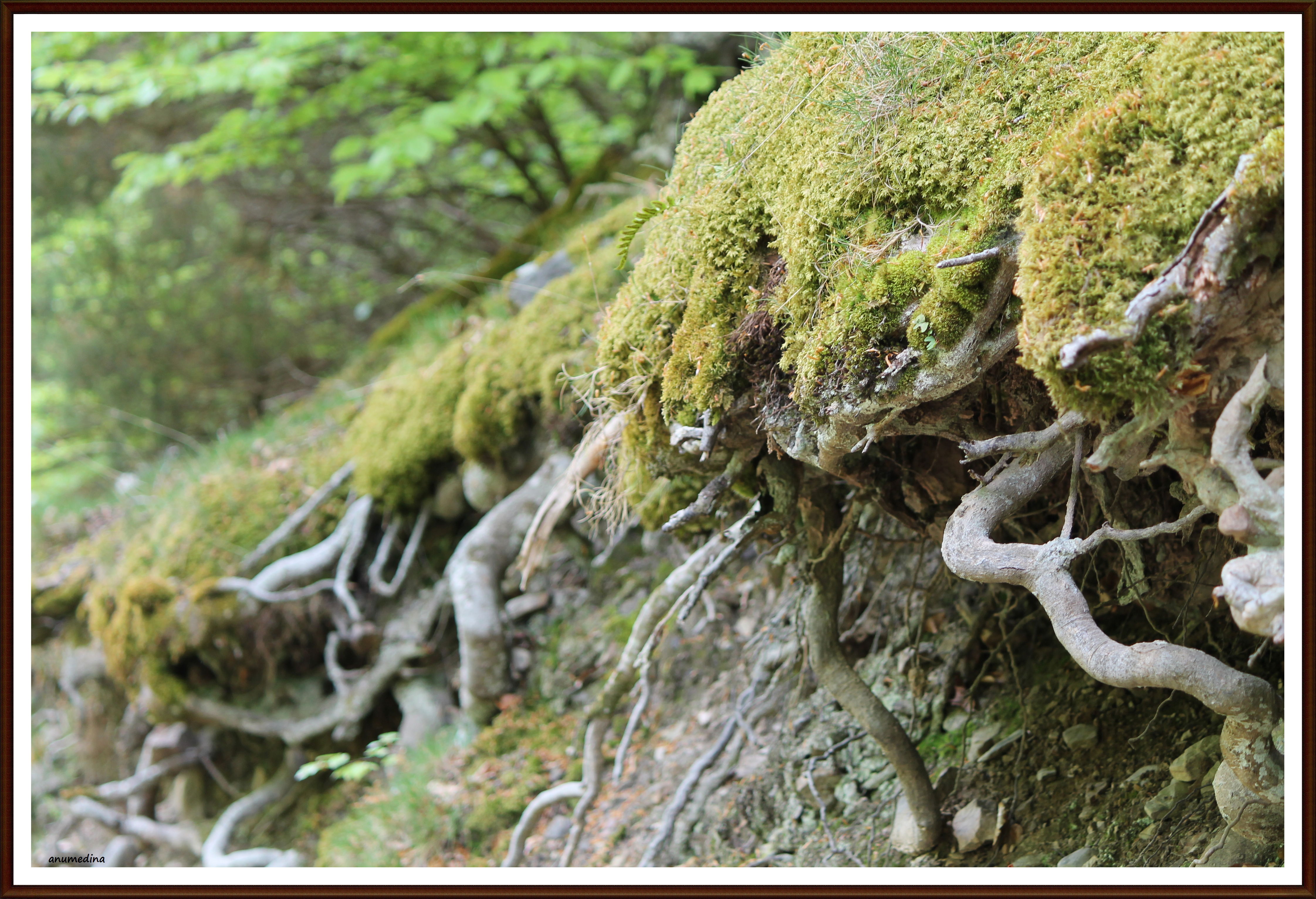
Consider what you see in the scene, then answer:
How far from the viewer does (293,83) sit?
7.30 metres

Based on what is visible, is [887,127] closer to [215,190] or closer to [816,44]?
[816,44]

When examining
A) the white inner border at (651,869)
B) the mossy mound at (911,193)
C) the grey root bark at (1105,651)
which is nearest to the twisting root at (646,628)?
the mossy mound at (911,193)

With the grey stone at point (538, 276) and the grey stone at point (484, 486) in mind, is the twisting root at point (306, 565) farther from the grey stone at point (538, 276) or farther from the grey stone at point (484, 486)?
the grey stone at point (538, 276)

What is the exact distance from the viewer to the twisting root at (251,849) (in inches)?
182

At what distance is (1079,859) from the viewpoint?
2180 millimetres

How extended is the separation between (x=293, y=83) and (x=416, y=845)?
608 cm

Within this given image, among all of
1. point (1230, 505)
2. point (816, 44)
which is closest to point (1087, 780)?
point (1230, 505)

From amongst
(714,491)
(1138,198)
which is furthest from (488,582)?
(1138,198)

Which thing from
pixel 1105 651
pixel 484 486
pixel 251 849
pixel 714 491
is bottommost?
pixel 251 849

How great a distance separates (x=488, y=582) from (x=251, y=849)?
2.25m

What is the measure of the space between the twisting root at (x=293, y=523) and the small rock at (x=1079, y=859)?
4.09 meters

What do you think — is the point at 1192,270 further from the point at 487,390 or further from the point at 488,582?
the point at 488,582

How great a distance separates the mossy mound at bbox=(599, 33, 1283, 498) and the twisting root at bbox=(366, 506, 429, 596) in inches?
112

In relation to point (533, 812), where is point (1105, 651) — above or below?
above
